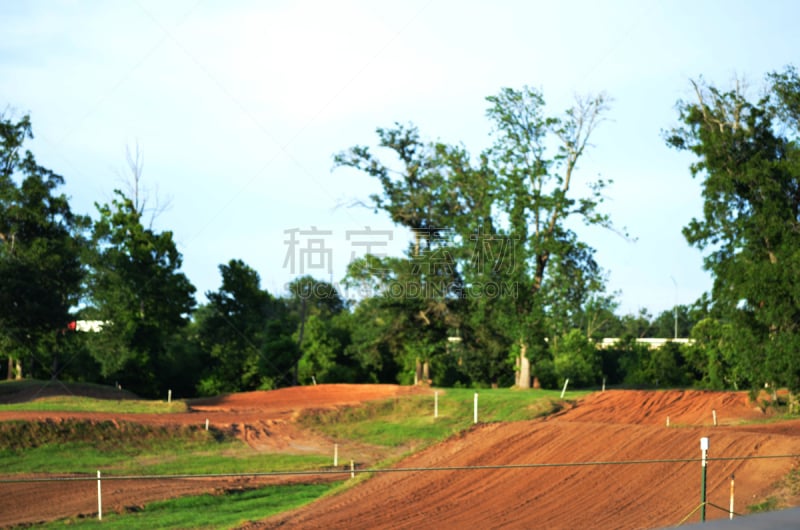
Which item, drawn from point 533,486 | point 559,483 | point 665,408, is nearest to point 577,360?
point 665,408

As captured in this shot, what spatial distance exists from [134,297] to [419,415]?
20.6 metres

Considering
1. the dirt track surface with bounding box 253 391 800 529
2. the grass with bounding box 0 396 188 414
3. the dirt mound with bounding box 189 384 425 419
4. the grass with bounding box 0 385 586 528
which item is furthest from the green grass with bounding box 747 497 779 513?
the grass with bounding box 0 396 188 414

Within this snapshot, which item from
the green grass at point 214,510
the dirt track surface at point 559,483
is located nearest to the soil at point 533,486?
the dirt track surface at point 559,483

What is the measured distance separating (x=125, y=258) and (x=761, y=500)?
40.0 meters

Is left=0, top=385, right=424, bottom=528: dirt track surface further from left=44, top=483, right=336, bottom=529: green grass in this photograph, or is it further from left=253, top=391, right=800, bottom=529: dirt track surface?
left=253, top=391, right=800, bottom=529: dirt track surface

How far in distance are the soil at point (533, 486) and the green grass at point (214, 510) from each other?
28.9 inches

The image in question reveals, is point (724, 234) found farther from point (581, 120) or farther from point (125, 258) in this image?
point (125, 258)

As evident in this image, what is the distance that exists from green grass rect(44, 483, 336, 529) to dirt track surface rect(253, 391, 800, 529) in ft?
4.19

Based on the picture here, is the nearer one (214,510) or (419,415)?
(214,510)

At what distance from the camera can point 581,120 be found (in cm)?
4553

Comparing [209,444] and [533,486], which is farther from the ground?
[533,486]

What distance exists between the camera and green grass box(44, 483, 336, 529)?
18.5 metres

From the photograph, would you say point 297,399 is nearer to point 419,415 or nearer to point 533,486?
point 419,415

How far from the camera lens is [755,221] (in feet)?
103
